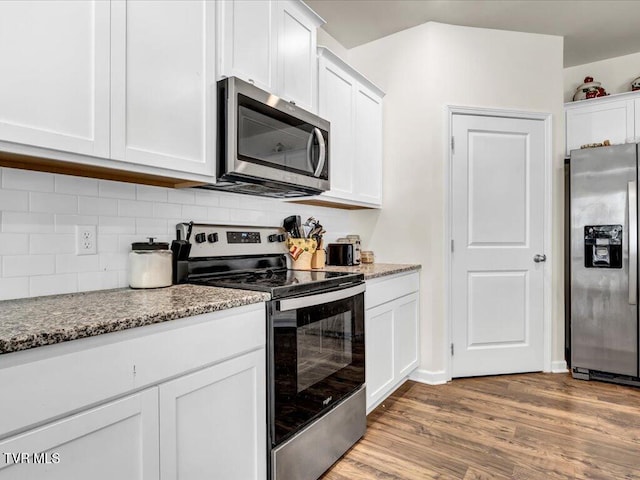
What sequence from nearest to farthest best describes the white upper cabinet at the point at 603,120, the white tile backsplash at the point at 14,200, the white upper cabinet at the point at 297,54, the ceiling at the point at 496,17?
1. the white tile backsplash at the point at 14,200
2. the white upper cabinet at the point at 297,54
3. the ceiling at the point at 496,17
4. the white upper cabinet at the point at 603,120

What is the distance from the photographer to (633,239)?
2789mm

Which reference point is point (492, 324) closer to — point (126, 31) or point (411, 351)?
point (411, 351)

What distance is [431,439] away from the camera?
2.05 metres

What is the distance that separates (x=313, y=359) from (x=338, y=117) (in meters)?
1.61

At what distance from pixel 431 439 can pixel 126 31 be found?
2.31m

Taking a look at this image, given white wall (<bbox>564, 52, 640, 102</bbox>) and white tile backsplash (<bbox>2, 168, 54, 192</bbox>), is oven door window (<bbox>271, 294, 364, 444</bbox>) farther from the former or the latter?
white wall (<bbox>564, 52, 640, 102</bbox>)

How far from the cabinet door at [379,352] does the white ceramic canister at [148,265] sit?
1113mm

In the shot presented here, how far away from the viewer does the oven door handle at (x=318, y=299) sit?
1.52 metres

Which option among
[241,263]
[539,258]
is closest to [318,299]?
[241,263]

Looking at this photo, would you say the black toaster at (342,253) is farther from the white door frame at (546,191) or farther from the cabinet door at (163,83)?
the cabinet door at (163,83)

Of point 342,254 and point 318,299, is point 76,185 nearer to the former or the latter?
point 318,299

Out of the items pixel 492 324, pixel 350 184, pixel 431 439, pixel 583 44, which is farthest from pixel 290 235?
pixel 583 44

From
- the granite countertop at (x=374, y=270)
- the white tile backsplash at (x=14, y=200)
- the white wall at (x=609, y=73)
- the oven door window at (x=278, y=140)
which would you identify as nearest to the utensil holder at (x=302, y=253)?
the granite countertop at (x=374, y=270)

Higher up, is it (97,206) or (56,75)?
(56,75)
